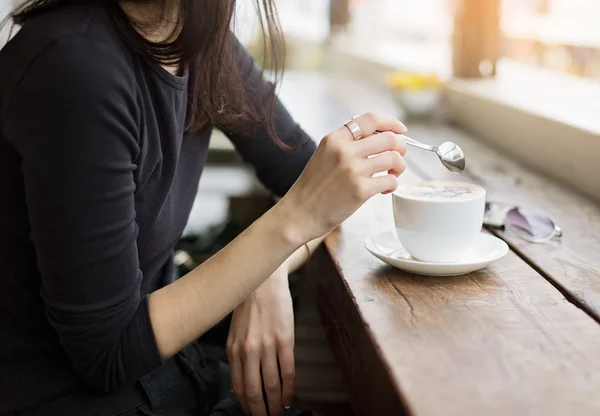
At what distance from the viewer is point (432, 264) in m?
0.90

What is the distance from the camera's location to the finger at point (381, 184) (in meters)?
0.87

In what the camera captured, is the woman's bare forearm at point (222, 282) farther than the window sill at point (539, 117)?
No

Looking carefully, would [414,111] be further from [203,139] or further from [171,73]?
[171,73]

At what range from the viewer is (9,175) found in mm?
858

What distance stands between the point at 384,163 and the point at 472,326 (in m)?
0.22

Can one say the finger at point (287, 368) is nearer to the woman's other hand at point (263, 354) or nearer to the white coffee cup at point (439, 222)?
the woman's other hand at point (263, 354)

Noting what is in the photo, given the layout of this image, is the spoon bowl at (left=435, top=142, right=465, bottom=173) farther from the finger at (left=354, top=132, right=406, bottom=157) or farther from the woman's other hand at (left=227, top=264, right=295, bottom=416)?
the woman's other hand at (left=227, top=264, right=295, bottom=416)

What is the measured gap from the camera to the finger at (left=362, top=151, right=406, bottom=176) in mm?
872

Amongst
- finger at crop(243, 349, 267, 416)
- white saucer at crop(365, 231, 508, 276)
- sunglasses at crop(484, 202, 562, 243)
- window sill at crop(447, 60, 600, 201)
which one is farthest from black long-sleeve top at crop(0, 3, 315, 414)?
window sill at crop(447, 60, 600, 201)

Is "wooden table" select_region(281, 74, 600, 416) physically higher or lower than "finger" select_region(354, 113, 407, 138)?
lower

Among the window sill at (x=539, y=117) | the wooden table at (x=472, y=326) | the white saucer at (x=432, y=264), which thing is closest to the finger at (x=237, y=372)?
the wooden table at (x=472, y=326)

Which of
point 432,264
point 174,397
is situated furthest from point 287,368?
point 432,264

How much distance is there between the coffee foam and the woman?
0.06m

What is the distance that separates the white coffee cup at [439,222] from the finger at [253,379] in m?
0.27
